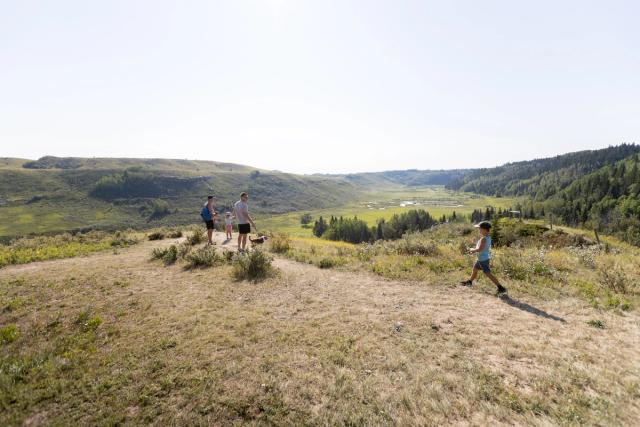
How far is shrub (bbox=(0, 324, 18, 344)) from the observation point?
6.98 meters

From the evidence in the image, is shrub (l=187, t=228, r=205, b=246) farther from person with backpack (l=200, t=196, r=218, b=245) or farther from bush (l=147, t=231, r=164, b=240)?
bush (l=147, t=231, r=164, b=240)

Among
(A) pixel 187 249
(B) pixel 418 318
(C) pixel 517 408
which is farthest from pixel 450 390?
(A) pixel 187 249

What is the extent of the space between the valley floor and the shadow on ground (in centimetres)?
5

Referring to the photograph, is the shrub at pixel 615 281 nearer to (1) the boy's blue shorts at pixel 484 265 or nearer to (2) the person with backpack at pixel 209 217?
(1) the boy's blue shorts at pixel 484 265

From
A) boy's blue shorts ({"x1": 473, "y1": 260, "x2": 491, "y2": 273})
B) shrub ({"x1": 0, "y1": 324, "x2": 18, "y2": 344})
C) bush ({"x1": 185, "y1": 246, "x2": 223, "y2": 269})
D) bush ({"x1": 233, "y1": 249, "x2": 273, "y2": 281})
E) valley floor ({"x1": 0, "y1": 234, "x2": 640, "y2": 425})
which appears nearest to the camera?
valley floor ({"x1": 0, "y1": 234, "x2": 640, "y2": 425})

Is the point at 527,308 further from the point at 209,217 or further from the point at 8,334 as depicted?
the point at 209,217

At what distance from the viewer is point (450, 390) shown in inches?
191

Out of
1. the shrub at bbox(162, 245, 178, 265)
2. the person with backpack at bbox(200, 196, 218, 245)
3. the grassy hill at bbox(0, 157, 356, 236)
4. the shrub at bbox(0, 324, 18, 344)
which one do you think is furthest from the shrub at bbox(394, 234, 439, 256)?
the grassy hill at bbox(0, 157, 356, 236)

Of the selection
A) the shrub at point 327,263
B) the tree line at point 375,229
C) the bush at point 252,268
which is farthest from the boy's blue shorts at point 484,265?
the tree line at point 375,229

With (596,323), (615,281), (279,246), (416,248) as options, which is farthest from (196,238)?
(615,281)

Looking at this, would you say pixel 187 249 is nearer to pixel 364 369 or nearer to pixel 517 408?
pixel 364 369

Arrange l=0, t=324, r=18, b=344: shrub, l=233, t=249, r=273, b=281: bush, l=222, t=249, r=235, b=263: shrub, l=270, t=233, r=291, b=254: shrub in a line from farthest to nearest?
l=270, t=233, r=291, b=254: shrub → l=222, t=249, r=235, b=263: shrub → l=233, t=249, r=273, b=281: bush → l=0, t=324, r=18, b=344: shrub

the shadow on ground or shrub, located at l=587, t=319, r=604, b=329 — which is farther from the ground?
shrub, located at l=587, t=319, r=604, b=329

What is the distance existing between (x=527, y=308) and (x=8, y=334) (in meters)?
13.4
